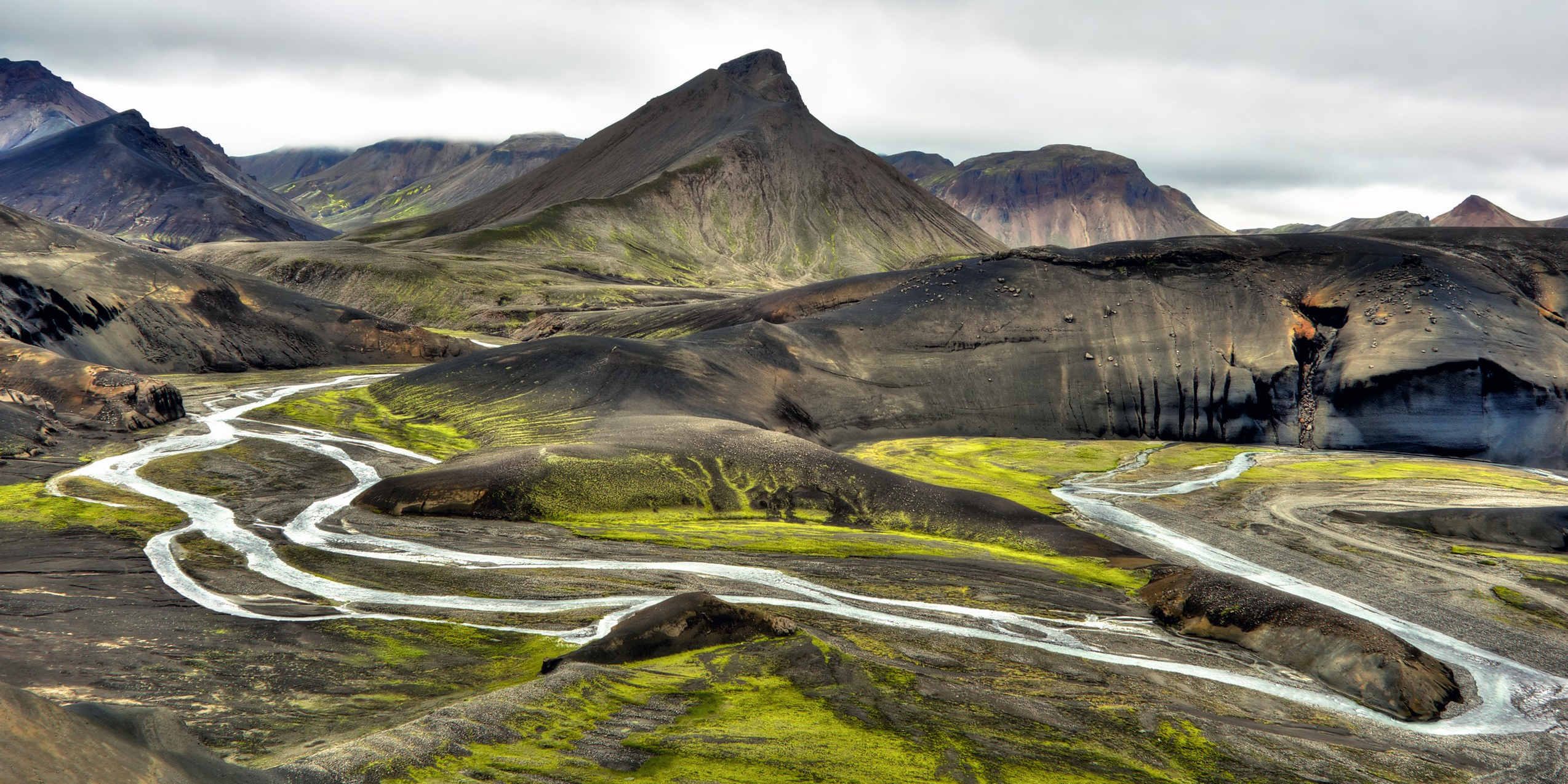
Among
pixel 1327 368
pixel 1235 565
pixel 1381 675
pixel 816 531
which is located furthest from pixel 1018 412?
pixel 1381 675

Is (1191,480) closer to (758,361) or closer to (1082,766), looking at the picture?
(758,361)

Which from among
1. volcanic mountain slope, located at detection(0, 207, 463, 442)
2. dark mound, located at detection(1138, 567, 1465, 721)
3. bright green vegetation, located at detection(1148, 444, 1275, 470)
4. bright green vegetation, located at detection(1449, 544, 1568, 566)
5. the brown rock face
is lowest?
bright green vegetation, located at detection(1449, 544, 1568, 566)

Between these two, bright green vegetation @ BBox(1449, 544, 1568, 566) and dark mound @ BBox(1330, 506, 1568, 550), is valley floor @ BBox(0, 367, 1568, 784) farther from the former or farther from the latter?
dark mound @ BBox(1330, 506, 1568, 550)

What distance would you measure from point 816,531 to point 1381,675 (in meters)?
21.3

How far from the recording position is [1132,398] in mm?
Answer: 84750

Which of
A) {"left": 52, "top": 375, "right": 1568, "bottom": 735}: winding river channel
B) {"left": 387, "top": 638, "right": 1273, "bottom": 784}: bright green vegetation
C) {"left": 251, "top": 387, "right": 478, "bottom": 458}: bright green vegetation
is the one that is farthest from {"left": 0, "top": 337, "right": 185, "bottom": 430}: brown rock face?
{"left": 387, "top": 638, "right": 1273, "bottom": 784}: bright green vegetation

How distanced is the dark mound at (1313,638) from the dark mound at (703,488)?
6498mm

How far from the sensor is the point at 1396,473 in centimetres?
6706

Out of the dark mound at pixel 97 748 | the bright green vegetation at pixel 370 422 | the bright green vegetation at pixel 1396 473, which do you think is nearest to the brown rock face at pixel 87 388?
the bright green vegetation at pixel 370 422

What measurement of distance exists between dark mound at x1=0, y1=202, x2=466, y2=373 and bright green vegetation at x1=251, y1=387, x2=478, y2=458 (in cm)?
1492

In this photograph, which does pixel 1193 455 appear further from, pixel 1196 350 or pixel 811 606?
pixel 811 606

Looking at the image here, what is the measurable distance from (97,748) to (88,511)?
98.2 feet

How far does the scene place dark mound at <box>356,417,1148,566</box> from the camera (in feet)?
132

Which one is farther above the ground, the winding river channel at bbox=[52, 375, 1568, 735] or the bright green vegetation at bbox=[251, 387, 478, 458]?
the bright green vegetation at bbox=[251, 387, 478, 458]
